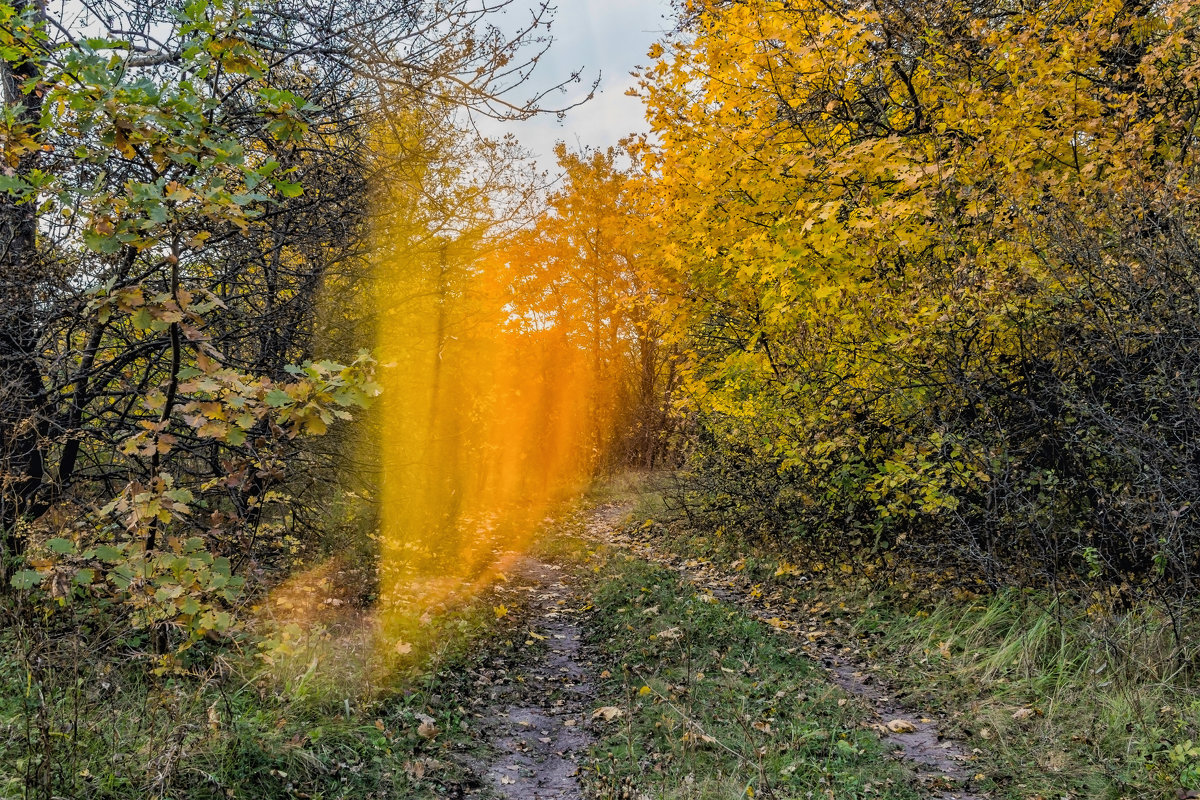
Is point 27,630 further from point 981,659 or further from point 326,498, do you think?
point 981,659

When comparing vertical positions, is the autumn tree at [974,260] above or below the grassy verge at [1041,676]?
above

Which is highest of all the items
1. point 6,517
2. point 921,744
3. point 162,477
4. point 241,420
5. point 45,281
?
point 45,281

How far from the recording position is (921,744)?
4.77m

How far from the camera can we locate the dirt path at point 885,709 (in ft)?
14.1

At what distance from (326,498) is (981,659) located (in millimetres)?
8172

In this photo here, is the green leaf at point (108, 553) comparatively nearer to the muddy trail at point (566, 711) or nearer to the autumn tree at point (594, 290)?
the muddy trail at point (566, 711)

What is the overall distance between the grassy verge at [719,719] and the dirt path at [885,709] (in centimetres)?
17

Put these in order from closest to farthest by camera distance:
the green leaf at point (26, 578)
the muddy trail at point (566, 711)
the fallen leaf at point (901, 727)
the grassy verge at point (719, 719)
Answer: the green leaf at point (26, 578), the grassy verge at point (719, 719), the muddy trail at point (566, 711), the fallen leaf at point (901, 727)

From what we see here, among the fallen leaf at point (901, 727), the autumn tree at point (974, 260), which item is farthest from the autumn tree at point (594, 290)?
the fallen leaf at point (901, 727)

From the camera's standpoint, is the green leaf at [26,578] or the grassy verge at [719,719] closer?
the green leaf at [26,578]

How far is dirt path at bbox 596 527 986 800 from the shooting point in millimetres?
4285

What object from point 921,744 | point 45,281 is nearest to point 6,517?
point 45,281

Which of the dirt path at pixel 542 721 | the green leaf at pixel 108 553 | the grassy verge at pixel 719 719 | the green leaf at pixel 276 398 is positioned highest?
the green leaf at pixel 276 398

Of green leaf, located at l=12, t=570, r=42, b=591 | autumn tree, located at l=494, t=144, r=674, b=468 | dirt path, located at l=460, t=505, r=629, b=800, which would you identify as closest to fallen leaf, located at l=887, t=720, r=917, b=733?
dirt path, located at l=460, t=505, r=629, b=800
